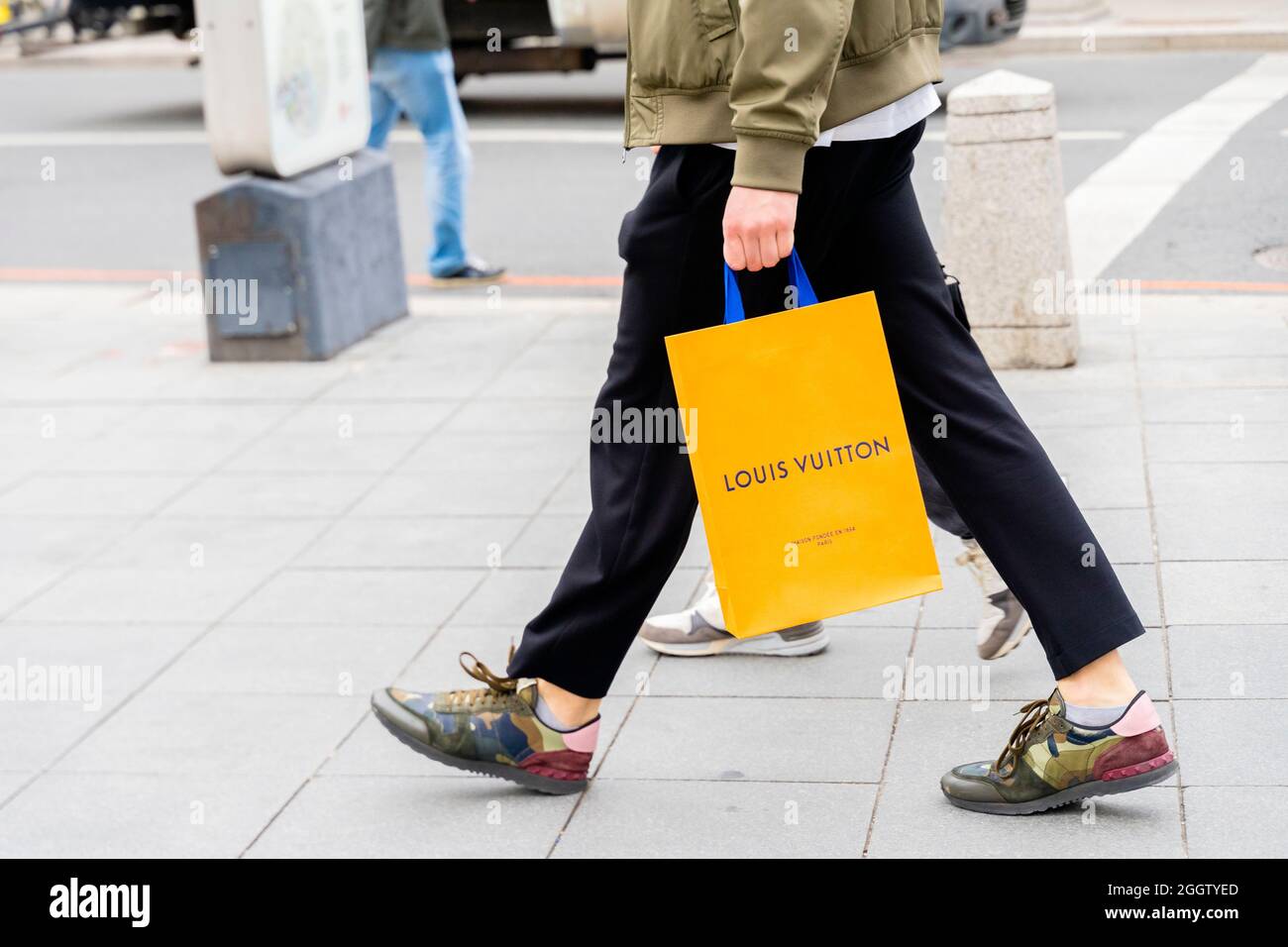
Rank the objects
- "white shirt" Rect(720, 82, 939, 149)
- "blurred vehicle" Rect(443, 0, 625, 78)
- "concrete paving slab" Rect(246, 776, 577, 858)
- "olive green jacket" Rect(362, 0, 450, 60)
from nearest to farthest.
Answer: "white shirt" Rect(720, 82, 939, 149) → "concrete paving slab" Rect(246, 776, 577, 858) → "olive green jacket" Rect(362, 0, 450, 60) → "blurred vehicle" Rect(443, 0, 625, 78)

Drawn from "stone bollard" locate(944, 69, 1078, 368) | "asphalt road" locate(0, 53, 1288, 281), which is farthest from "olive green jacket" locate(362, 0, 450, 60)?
"stone bollard" locate(944, 69, 1078, 368)

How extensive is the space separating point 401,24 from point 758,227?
5.62 meters

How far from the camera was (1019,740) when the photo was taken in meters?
3.08

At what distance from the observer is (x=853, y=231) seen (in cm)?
299

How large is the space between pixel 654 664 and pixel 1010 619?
79 cm

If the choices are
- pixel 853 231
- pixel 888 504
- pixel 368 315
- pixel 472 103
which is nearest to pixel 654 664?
pixel 888 504

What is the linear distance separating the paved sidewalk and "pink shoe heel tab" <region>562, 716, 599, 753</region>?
102 millimetres

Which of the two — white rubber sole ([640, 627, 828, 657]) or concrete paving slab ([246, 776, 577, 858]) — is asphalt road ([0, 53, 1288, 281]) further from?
concrete paving slab ([246, 776, 577, 858])

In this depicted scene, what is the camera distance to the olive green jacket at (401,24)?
7891 mm

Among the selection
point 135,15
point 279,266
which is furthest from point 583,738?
point 135,15

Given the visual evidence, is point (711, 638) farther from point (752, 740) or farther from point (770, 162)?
point (770, 162)

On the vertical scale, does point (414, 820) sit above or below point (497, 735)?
below

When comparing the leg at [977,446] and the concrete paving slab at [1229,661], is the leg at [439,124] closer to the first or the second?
the concrete paving slab at [1229,661]

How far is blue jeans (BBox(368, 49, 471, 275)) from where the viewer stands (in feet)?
26.5
